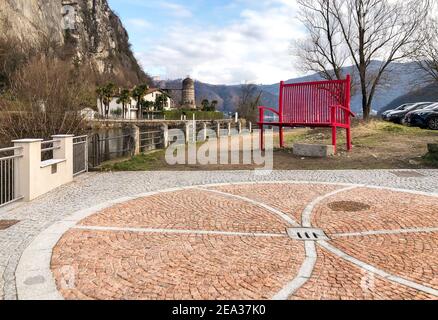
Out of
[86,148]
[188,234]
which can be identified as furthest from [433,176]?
[86,148]

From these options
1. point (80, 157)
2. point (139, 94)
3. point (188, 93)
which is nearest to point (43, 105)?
point (80, 157)

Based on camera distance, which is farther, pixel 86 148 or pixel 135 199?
pixel 86 148

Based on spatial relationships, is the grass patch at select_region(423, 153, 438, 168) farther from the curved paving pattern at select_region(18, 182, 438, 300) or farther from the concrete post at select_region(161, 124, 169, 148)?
the concrete post at select_region(161, 124, 169, 148)

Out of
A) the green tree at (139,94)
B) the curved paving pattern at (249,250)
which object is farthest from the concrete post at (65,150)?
the green tree at (139,94)

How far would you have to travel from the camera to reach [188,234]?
515 centimetres

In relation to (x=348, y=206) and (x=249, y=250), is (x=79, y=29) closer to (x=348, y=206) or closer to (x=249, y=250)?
(x=348, y=206)

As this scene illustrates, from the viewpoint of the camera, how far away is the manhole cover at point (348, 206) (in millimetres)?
6410

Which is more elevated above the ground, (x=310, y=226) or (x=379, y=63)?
(x=379, y=63)

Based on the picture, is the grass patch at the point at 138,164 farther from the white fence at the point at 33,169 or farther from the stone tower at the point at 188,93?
the stone tower at the point at 188,93

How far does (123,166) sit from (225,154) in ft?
13.0

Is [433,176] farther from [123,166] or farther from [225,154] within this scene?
[123,166]

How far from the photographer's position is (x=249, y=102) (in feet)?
237

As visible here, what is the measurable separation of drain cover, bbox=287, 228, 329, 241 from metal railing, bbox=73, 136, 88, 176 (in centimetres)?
728

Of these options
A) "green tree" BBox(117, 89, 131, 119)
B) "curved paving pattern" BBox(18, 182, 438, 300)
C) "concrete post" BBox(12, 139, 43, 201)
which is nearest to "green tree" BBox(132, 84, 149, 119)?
"green tree" BBox(117, 89, 131, 119)
